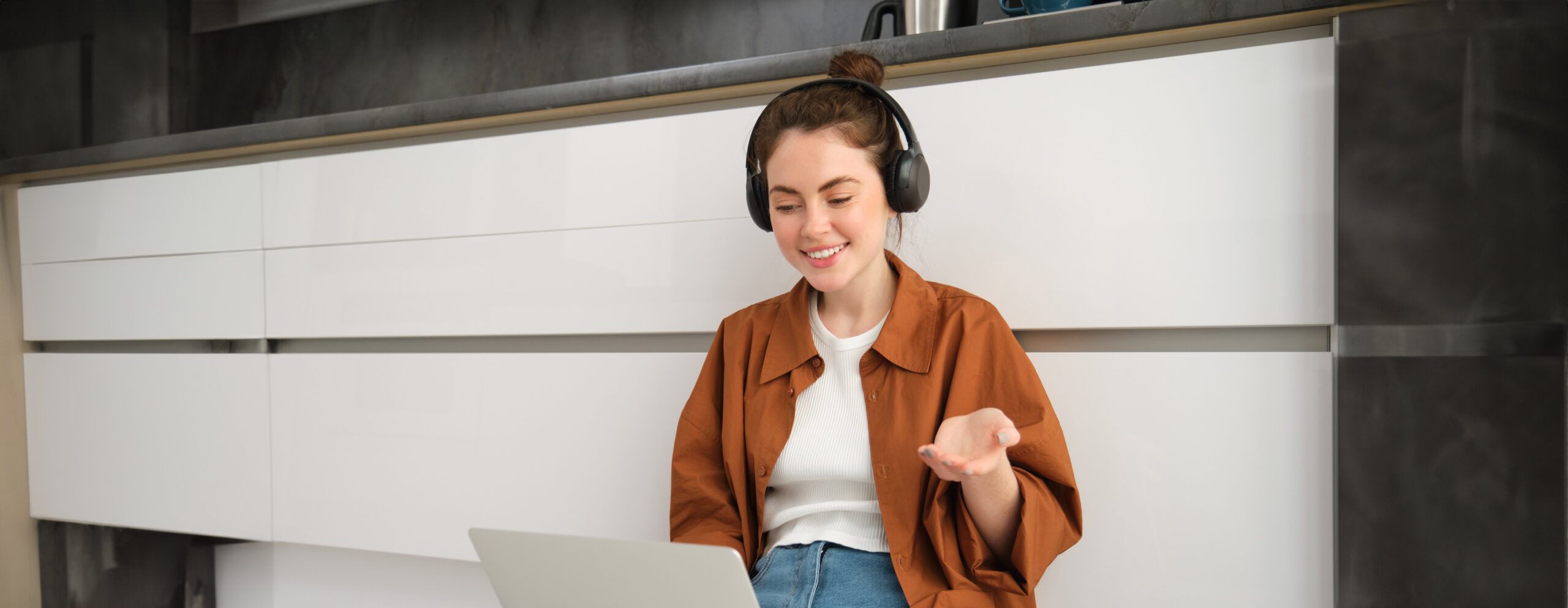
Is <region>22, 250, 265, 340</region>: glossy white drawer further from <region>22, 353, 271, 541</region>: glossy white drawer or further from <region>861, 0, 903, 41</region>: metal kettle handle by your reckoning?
→ <region>861, 0, 903, 41</region>: metal kettle handle

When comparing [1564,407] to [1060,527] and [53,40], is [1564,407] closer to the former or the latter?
[1060,527]

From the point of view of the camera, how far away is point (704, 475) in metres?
1.14

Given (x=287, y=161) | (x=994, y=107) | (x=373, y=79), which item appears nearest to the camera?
(x=994, y=107)

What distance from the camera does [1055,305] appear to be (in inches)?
46.4

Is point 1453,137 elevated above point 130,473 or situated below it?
above

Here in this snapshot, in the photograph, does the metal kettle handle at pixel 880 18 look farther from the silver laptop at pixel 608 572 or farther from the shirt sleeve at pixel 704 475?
the silver laptop at pixel 608 572

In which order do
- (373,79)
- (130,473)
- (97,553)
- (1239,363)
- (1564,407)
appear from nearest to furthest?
(1564,407), (1239,363), (130,473), (97,553), (373,79)

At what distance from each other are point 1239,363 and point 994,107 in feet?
1.36

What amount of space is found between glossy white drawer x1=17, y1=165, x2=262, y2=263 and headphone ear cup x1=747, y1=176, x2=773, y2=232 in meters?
1.03

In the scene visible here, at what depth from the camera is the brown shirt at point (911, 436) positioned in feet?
3.20

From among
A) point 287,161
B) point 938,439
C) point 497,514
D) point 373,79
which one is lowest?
point 497,514

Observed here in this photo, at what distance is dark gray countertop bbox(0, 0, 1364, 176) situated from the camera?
3.57 feet

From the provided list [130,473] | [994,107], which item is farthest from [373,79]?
[994,107]

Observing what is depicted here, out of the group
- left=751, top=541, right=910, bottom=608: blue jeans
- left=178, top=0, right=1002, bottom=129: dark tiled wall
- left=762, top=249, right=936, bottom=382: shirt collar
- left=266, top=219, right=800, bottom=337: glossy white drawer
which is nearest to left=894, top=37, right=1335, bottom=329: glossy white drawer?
left=762, top=249, right=936, bottom=382: shirt collar
